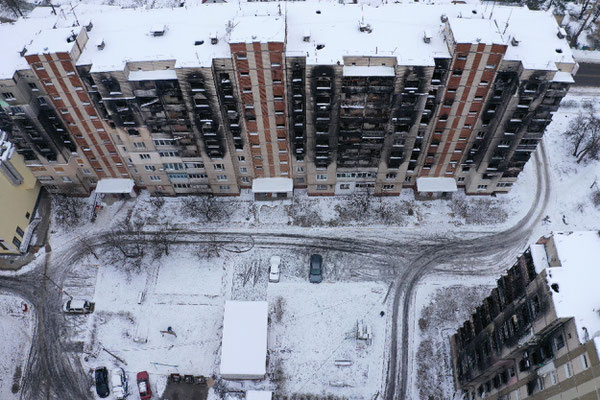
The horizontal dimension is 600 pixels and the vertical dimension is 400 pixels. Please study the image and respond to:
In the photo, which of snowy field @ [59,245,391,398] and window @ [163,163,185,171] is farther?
window @ [163,163,185,171]

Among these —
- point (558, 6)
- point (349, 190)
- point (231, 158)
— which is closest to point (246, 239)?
point (231, 158)

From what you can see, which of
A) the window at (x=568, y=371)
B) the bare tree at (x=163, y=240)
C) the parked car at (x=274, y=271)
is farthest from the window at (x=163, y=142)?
the window at (x=568, y=371)

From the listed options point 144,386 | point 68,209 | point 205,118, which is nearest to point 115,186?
point 68,209

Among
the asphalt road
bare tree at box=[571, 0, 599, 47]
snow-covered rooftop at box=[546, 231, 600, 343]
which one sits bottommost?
snow-covered rooftop at box=[546, 231, 600, 343]

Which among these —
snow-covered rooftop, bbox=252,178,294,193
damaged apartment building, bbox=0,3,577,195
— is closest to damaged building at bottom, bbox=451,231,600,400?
damaged apartment building, bbox=0,3,577,195

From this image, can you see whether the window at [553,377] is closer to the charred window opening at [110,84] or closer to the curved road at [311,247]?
the curved road at [311,247]

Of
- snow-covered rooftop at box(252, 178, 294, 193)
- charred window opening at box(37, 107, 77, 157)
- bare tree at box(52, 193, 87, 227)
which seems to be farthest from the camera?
bare tree at box(52, 193, 87, 227)

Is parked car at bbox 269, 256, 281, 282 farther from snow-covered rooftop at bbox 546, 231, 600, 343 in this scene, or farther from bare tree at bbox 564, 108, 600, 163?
bare tree at bbox 564, 108, 600, 163
